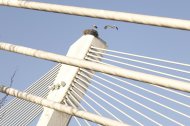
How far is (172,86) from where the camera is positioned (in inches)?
103

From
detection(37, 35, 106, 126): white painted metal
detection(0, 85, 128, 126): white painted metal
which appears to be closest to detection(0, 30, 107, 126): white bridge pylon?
detection(37, 35, 106, 126): white painted metal

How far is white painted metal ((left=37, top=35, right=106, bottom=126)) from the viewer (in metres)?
7.96

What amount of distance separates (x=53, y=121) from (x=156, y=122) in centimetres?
350

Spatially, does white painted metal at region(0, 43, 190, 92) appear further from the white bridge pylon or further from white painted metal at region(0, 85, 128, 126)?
the white bridge pylon

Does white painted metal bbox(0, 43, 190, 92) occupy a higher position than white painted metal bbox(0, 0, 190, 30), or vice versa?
white painted metal bbox(0, 0, 190, 30)

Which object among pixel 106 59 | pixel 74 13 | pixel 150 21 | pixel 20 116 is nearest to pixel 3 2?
pixel 74 13

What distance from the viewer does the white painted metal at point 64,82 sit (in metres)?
7.96

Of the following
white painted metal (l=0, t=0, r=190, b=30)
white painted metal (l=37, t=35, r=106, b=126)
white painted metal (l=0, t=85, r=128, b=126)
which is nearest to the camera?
white painted metal (l=0, t=0, r=190, b=30)

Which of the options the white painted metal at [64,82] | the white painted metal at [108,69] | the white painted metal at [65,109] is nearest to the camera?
the white painted metal at [108,69]

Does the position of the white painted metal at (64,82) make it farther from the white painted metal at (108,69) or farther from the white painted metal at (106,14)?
the white painted metal at (106,14)

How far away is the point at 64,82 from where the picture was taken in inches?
323

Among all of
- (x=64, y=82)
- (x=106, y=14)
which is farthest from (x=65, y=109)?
(x=64, y=82)

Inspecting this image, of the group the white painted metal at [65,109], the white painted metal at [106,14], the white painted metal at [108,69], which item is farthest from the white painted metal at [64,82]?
the white painted metal at [106,14]

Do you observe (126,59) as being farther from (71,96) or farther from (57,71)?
(57,71)
